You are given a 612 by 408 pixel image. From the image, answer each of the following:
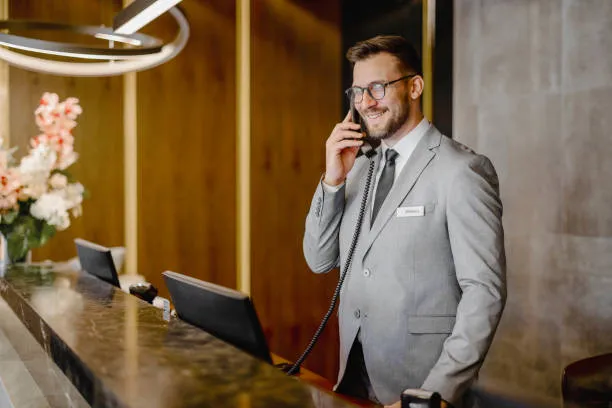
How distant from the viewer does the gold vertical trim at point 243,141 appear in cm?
507

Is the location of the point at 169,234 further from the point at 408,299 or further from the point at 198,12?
the point at 408,299

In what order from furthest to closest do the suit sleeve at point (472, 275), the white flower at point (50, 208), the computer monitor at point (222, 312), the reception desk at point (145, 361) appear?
the white flower at point (50, 208) < the suit sleeve at point (472, 275) < the computer monitor at point (222, 312) < the reception desk at point (145, 361)

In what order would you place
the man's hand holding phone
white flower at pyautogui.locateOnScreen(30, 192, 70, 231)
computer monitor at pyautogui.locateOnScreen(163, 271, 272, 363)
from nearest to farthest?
computer monitor at pyautogui.locateOnScreen(163, 271, 272, 363) < the man's hand holding phone < white flower at pyautogui.locateOnScreen(30, 192, 70, 231)

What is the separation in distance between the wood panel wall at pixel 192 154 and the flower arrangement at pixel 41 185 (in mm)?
1632

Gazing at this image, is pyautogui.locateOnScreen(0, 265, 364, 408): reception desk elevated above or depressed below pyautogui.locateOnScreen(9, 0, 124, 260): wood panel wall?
below

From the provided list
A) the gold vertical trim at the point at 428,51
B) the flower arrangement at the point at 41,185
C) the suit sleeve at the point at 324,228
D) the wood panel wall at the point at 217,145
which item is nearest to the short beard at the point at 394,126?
the suit sleeve at the point at 324,228

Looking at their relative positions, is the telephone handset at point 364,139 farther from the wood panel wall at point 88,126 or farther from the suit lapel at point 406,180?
the wood panel wall at point 88,126

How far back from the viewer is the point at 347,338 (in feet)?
6.66

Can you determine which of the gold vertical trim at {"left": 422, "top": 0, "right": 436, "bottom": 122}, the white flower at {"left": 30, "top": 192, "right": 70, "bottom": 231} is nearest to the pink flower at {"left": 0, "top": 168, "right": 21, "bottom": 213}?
the white flower at {"left": 30, "top": 192, "right": 70, "bottom": 231}

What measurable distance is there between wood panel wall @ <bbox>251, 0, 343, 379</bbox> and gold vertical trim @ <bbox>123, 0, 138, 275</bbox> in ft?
3.09

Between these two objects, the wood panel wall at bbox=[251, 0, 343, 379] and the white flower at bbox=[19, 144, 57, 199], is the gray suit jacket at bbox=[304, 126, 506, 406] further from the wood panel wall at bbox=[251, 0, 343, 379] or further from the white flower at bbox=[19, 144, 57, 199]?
the wood panel wall at bbox=[251, 0, 343, 379]

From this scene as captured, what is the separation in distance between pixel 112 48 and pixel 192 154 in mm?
1931

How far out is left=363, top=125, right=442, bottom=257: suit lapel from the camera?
1.92m

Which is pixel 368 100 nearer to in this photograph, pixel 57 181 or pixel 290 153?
pixel 57 181
